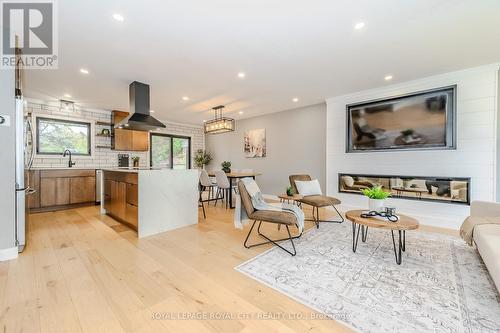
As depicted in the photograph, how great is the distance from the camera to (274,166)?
6250 millimetres

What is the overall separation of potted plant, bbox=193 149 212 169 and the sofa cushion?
7137 mm

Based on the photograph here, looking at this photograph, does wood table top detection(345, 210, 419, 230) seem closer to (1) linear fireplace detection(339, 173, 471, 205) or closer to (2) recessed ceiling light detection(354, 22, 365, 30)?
(1) linear fireplace detection(339, 173, 471, 205)

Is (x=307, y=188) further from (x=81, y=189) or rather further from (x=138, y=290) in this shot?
(x=81, y=189)

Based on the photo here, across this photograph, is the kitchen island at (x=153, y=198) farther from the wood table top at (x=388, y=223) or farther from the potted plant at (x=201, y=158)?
the potted plant at (x=201, y=158)

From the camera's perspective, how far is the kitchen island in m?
3.08

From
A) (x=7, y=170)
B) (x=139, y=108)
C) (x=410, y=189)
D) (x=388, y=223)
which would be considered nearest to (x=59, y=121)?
(x=139, y=108)

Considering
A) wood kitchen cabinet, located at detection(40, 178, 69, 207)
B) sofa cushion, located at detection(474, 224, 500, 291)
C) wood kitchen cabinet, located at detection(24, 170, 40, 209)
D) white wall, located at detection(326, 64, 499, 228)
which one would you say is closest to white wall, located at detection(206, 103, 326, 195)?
white wall, located at detection(326, 64, 499, 228)

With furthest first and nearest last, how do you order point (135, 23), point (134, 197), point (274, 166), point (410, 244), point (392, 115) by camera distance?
point (274, 166) < point (392, 115) < point (134, 197) < point (410, 244) < point (135, 23)

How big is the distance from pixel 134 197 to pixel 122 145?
11.2 ft

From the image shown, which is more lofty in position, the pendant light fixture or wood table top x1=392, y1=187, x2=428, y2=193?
the pendant light fixture

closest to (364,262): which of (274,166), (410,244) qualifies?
(410,244)

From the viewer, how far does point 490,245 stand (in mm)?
1773

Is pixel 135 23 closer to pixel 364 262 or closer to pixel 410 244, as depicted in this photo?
pixel 364 262

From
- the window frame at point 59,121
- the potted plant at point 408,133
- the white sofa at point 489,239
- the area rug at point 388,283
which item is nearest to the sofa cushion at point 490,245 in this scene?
the white sofa at point 489,239
